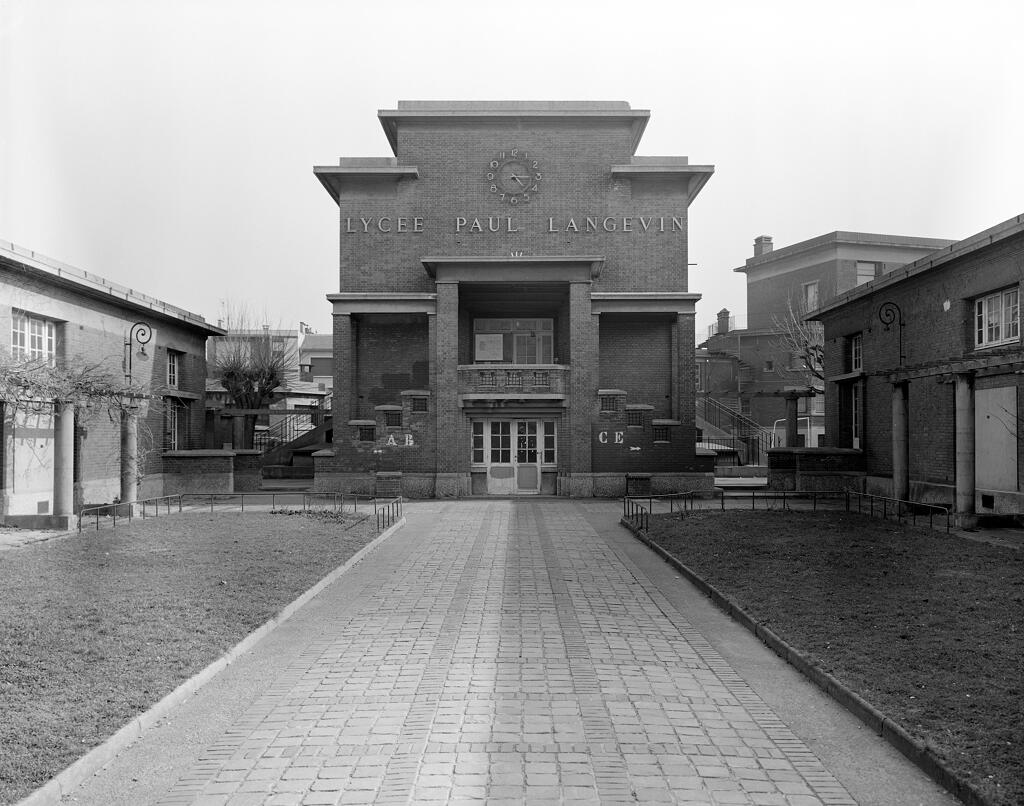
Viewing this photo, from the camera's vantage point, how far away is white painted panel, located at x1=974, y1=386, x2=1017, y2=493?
17.8m

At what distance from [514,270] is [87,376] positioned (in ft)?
43.4

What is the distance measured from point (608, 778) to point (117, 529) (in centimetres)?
1482

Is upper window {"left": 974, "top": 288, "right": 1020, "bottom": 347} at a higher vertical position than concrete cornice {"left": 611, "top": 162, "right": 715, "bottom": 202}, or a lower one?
lower

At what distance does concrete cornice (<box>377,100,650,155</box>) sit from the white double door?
10504 mm

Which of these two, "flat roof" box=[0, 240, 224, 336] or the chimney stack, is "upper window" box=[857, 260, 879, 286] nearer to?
the chimney stack

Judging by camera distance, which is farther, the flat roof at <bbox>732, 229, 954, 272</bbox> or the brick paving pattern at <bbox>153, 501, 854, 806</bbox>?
the flat roof at <bbox>732, 229, 954, 272</bbox>

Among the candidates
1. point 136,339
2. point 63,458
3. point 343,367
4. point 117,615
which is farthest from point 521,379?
point 117,615

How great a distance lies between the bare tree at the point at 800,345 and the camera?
39.8 meters

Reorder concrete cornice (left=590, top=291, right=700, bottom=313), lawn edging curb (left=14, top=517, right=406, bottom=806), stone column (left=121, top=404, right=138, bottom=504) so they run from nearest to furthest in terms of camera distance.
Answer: lawn edging curb (left=14, top=517, right=406, bottom=806)
stone column (left=121, top=404, right=138, bottom=504)
concrete cornice (left=590, top=291, right=700, bottom=313)

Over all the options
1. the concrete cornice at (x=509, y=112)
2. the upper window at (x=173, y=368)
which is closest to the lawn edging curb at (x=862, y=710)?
the concrete cornice at (x=509, y=112)

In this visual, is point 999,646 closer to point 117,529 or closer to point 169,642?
point 169,642

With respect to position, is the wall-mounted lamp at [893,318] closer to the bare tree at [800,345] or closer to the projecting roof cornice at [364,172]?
the bare tree at [800,345]

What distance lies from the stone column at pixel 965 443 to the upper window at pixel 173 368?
77.4 feet

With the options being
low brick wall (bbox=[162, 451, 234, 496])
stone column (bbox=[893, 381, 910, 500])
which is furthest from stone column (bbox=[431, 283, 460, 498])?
stone column (bbox=[893, 381, 910, 500])
